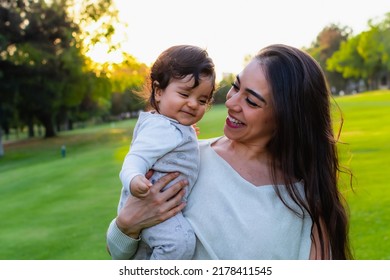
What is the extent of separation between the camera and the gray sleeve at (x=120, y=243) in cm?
222

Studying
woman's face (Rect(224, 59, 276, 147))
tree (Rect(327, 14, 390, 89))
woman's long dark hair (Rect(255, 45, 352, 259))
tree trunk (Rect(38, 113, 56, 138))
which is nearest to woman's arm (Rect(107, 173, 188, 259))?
woman's face (Rect(224, 59, 276, 147))

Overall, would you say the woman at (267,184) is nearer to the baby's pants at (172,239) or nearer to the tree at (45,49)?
the baby's pants at (172,239)

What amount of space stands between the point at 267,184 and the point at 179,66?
0.59 meters

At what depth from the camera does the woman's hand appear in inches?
84.9

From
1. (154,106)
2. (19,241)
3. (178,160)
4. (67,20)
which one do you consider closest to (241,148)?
(178,160)

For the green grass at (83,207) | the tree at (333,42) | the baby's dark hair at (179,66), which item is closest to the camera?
the baby's dark hair at (179,66)

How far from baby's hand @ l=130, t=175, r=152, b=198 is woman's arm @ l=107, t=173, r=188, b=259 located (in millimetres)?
84

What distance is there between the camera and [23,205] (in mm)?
9820

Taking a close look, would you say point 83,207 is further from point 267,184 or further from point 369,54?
point 369,54

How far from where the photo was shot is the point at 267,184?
2242 mm

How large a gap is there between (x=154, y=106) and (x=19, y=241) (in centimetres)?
518

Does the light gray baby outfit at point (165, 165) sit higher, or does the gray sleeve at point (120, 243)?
the light gray baby outfit at point (165, 165)

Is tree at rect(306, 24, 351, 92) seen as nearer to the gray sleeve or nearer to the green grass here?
the green grass

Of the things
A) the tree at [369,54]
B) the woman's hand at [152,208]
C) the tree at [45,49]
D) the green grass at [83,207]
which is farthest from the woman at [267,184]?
the tree at [369,54]
